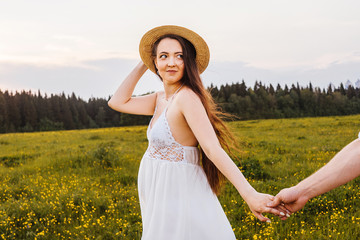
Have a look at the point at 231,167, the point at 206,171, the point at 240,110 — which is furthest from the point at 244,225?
the point at 240,110

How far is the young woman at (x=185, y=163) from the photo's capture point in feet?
6.48

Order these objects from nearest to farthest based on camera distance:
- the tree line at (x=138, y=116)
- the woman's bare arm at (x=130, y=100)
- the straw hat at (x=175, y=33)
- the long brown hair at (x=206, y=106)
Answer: the long brown hair at (x=206, y=106) < the straw hat at (x=175, y=33) < the woman's bare arm at (x=130, y=100) < the tree line at (x=138, y=116)

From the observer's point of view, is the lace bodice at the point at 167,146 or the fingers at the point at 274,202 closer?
the fingers at the point at 274,202

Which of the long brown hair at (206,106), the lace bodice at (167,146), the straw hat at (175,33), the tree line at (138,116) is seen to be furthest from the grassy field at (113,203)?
the tree line at (138,116)

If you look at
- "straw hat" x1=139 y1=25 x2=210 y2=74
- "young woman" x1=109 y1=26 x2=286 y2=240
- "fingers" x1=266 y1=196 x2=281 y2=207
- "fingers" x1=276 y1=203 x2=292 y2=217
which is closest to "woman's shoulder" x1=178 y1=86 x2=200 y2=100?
"young woman" x1=109 y1=26 x2=286 y2=240

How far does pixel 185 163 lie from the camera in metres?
2.16

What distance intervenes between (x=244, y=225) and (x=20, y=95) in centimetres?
7704

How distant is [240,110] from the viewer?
63.4 m

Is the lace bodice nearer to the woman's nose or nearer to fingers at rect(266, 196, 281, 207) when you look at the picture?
the woman's nose

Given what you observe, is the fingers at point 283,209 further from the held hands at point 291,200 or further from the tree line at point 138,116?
the tree line at point 138,116

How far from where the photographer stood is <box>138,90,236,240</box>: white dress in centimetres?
204

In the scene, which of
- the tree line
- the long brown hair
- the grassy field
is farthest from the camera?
the tree line

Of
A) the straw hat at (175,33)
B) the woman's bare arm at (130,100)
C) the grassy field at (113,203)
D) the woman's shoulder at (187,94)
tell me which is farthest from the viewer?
the grassy field at (113,203)

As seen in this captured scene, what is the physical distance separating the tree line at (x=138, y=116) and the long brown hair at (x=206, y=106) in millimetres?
57191
